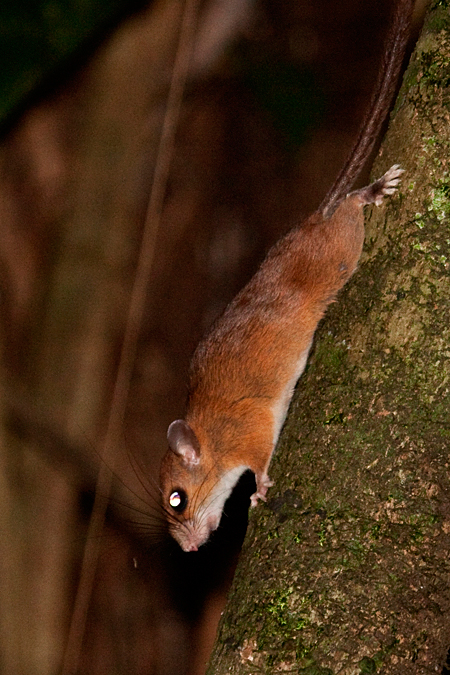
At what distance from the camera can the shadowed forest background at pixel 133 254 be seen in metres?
4.01

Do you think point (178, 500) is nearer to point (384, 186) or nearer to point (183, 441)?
point (183, 441)

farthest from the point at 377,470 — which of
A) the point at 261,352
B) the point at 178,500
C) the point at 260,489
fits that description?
the point at 178,500

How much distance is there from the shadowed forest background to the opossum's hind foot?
2.17m

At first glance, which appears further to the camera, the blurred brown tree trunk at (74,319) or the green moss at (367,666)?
the blurred brown tree trunk at (74,319)

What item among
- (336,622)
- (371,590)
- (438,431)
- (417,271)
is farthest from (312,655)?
(417,271)

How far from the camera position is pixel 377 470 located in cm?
178

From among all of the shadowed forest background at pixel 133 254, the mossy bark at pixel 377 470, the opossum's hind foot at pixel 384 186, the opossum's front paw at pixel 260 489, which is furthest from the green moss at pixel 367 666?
the shadowed forest background at pixel 133 254

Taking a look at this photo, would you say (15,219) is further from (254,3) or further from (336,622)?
(336,622)

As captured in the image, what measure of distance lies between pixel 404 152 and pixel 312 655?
1439 millimetres

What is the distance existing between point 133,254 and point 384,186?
2.34 metres

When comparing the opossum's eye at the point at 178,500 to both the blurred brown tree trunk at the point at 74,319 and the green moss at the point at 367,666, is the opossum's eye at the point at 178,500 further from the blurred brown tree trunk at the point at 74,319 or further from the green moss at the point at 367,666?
the green moss at the point at 367,666

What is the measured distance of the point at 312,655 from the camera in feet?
5.30

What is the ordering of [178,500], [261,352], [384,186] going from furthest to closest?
[178,500] < [261,352] < [384,186]

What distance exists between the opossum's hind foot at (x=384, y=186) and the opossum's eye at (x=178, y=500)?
151 cm
